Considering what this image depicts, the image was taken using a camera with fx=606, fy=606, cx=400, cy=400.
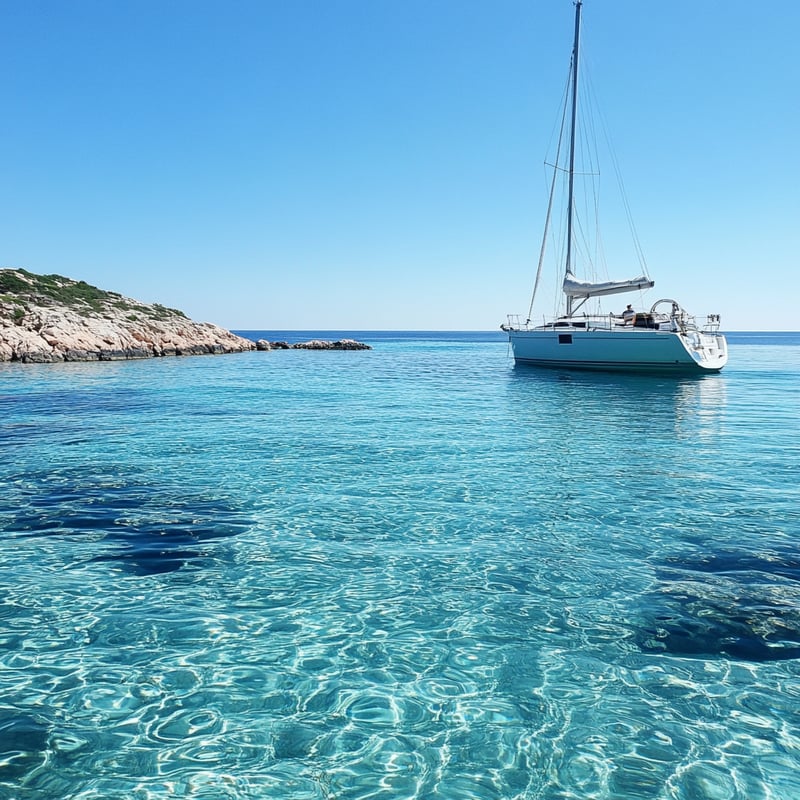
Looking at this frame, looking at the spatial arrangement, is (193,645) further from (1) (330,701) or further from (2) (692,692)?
(2) (692,692)

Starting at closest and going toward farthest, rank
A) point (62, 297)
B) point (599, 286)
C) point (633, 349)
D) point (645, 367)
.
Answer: point (633, 349)
point (645, 367)
point (599, 286)
point (62, 297)

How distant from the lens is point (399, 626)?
574 centimetres

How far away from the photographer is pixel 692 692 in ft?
15.2

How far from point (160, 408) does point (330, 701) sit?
18.8 meters

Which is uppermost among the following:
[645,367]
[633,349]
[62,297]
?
[62,297]

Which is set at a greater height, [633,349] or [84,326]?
[84,326]

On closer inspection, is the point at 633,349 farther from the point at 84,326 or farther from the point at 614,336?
the point at 84,326

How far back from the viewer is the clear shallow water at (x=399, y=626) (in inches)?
154

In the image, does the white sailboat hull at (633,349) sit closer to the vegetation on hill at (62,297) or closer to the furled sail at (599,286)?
the furled sail at (599,286)

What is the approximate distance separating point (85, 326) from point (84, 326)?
8 centimetres

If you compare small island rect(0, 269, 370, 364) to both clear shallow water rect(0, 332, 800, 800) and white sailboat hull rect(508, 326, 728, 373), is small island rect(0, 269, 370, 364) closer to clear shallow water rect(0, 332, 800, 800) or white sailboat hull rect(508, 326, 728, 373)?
white sailboat hull rect(508, 326, 728, 373)

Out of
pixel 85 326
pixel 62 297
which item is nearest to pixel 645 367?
pixel 85 326

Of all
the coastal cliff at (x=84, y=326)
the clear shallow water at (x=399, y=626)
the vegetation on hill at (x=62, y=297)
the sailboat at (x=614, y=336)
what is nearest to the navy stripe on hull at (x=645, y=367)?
the sailboat at (x=614, y=336)

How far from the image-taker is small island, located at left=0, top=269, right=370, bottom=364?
46125mm
